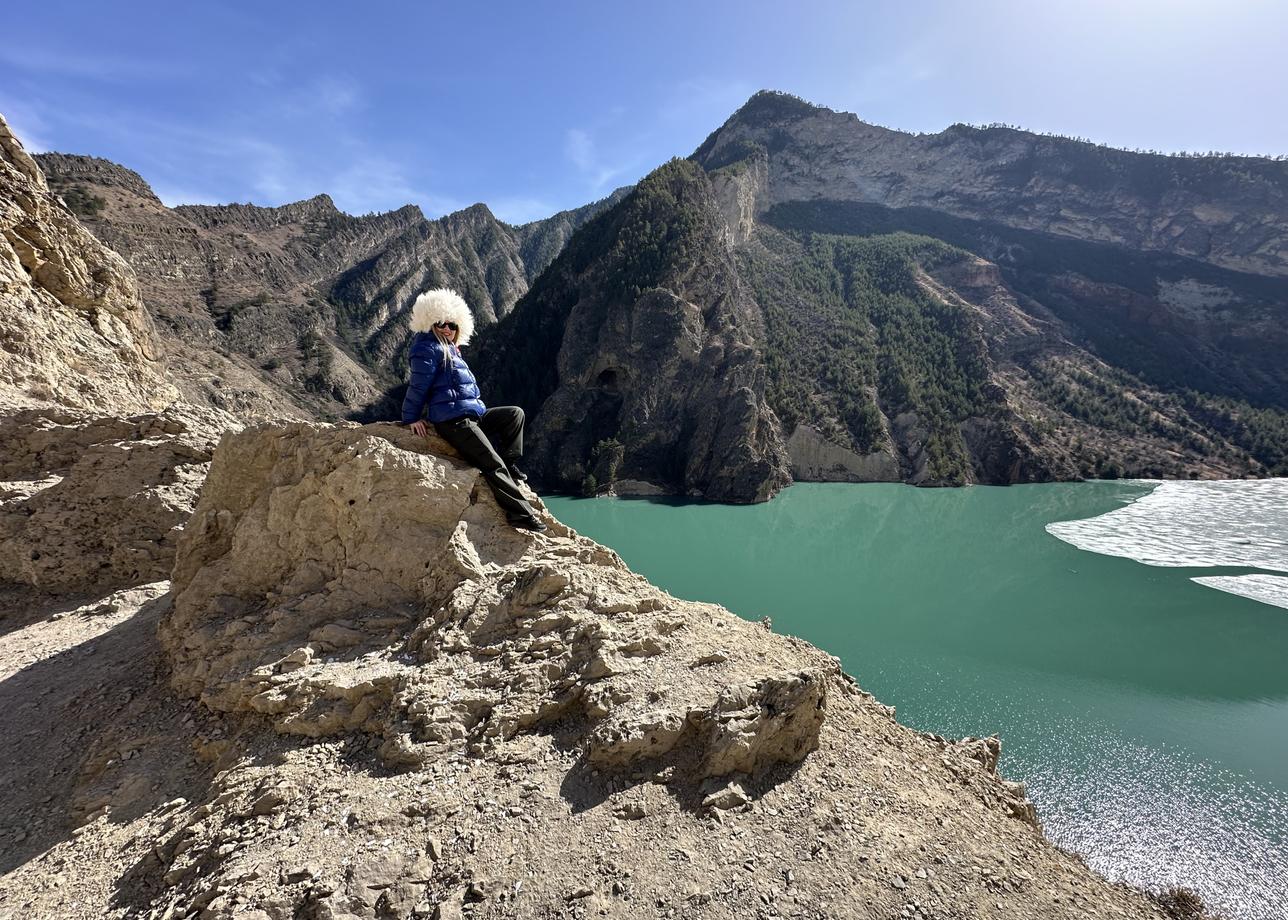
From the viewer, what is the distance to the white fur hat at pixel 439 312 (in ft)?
14.9

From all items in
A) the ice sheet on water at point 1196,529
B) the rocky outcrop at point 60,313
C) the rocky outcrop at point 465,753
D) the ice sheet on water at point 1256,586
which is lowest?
the ice sheet on water at point 1196,529

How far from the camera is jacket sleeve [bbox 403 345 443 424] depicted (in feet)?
14.8

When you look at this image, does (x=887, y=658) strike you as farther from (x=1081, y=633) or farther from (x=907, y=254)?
(x=907, y=254)

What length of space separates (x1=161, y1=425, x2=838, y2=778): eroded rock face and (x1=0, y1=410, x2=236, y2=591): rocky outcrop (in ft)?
7.56

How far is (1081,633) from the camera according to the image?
17.0 meters

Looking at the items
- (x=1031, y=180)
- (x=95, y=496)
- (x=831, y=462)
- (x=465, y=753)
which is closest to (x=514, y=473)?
(x=465, y=753)

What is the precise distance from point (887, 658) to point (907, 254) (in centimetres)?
7630

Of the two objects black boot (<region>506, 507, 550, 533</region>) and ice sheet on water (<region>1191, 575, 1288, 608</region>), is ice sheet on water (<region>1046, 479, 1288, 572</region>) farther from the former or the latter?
black boot (<region>506, 507, 550, 533</region>)

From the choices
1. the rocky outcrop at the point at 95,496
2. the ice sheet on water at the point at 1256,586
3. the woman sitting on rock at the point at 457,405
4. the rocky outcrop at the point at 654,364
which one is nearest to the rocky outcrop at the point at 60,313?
the rocky outcrop at the point at 95,496

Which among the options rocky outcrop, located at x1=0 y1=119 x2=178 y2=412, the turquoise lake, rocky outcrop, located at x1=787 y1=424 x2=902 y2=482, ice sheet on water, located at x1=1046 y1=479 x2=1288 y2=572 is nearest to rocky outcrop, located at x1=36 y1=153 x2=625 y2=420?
rocky outcrop, located at x1=0 y1=119 x2=178 y2=412

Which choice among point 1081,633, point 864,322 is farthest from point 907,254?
point 1081,633

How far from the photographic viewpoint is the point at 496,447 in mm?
5457

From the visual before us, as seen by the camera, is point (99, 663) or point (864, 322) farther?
point (864, 322)

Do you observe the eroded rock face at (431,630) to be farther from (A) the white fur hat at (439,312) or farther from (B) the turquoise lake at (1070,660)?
(B) the turquoise lake at (1070,660)
